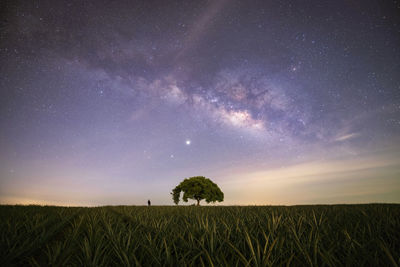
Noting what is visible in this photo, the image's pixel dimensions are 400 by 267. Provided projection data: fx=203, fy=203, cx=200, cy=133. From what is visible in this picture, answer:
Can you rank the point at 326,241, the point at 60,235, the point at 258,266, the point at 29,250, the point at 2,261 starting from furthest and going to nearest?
1. the point at 60,235
2. the point at 29,250
3. the point at 326,241
4. the point at 2,261
5. the point at 258,266

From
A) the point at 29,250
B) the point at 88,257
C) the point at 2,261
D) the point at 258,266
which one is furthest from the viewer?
the point at 29,250

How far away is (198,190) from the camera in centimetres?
4225

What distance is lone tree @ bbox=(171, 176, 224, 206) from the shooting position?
140ft

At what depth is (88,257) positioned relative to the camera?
185 cm

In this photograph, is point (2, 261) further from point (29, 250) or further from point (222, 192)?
point (222, 192)

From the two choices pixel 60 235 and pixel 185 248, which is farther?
pixel 60 235

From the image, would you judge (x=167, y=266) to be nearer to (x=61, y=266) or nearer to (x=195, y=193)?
(x=61, y=266)

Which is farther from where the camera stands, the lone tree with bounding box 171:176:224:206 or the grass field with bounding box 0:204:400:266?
the lone tree with bounding box 171:176:224:206

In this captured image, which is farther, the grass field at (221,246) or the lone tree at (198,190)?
the lone tree at (198,190)

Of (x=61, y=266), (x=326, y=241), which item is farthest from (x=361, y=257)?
(x=61, y=266)

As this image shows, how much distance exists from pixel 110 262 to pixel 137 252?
0.50 meters

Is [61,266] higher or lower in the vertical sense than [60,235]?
higher

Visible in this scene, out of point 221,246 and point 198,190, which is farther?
point 198,190

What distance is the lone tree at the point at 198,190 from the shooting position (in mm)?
42688
